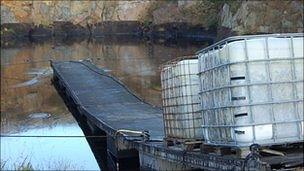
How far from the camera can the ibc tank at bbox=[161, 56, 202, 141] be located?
7969 mm

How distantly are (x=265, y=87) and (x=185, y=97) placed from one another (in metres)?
2.31

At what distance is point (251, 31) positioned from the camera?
1483 inches

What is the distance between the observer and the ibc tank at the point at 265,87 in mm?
5852

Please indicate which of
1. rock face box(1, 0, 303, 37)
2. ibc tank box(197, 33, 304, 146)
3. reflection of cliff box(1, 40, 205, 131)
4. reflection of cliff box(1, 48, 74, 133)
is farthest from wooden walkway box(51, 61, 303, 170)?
rock face box(1, 0, 303, 37)

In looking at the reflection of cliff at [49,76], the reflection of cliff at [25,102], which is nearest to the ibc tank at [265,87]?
the reflection of cliff at [25,102]

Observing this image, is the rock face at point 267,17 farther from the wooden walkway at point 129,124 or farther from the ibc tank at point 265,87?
the ibc tank at point 265,87

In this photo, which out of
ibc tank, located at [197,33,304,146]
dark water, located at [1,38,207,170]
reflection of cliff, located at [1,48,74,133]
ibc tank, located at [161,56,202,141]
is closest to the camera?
A: ibc tank, located at [197,33,304,146]

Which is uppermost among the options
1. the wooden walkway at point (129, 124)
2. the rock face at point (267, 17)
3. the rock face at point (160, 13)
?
the rock face at point (160, 13)

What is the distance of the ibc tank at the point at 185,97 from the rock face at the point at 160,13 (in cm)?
2802

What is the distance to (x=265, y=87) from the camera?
231 inches

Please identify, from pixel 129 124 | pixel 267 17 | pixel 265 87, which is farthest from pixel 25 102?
pixel 267 17

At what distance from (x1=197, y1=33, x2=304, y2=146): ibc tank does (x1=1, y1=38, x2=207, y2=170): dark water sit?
5.54 m

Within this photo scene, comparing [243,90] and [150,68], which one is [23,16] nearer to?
Result: [150,68]

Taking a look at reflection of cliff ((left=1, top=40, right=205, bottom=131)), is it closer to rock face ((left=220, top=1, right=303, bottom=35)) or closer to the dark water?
the dark water
